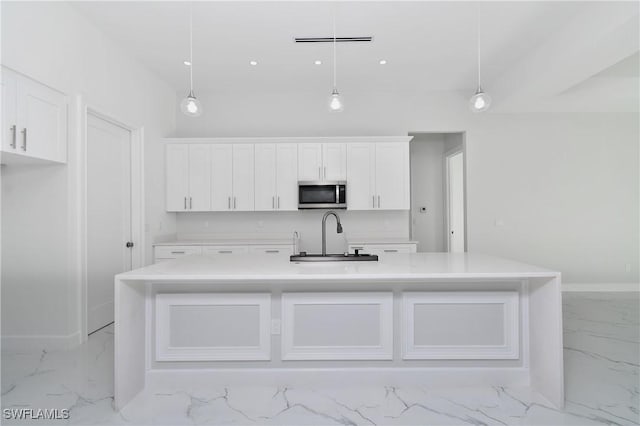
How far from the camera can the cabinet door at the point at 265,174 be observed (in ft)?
14.9

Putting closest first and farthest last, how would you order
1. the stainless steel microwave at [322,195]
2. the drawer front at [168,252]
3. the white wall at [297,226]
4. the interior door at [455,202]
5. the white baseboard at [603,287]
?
1. the drawer front at [168,252]
2. the stainless steel microwave at [322,195]
3. the white baseboard at [603,287]
4. the white wall at [297,226]
5. the interior door at [455,202]

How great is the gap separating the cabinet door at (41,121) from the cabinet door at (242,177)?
1.99 m

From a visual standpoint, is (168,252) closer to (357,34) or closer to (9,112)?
(9,112)

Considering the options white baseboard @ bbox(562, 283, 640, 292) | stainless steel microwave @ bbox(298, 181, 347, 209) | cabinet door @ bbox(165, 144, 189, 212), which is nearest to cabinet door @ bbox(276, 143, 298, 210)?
stainless steel microwave @ bbox(298, 181, 347, 209)

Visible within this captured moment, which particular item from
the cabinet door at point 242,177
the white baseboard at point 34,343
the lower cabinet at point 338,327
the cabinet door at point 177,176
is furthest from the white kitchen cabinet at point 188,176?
the lower cabinet at point 338,327

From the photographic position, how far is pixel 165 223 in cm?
453

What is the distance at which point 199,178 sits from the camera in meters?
4.55

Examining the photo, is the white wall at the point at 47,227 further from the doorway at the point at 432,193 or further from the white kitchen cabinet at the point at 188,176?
the doorway at the point at 432,193

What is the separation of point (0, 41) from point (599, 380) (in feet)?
15.1

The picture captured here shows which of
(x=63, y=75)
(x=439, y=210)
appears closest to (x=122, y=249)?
(x=63, y=75)

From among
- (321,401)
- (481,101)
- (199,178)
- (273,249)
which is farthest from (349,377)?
(199,178)

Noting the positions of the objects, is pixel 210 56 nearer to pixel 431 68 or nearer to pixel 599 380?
pixel 431 68

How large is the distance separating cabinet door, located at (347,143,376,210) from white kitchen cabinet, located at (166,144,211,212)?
1.90 meters

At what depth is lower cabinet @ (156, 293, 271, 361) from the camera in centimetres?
217
